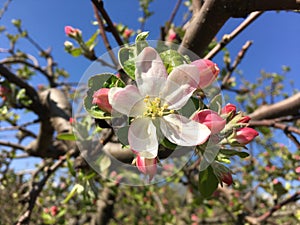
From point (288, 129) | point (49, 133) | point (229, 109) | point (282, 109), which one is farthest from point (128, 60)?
point (49, 133)

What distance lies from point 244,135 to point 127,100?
0.34 m

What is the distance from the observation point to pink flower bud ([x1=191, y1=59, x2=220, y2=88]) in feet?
2.31

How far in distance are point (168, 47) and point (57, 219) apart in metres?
1.85

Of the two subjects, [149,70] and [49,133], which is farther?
[49,133]

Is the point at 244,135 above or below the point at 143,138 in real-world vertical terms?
below

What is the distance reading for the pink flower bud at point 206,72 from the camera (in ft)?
2.31

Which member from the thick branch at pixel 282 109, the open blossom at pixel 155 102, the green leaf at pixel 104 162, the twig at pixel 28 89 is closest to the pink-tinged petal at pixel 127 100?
the open blossom at pixel 155 102

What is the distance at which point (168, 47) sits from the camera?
30.4 inches

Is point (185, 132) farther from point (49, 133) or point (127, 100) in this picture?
point (49, 133)

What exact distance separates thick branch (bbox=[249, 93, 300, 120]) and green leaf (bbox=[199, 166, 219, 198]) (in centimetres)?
127

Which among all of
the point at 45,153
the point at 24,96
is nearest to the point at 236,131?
the point at 24,96

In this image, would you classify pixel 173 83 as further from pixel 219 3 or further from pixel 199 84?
pixel 219 3

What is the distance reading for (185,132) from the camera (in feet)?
2.23

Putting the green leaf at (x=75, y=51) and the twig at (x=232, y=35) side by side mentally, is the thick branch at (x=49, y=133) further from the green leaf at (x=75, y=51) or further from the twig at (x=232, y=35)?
the twig at (x=232, y=35)
